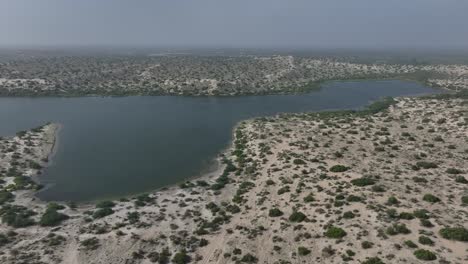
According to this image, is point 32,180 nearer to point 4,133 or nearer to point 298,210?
point 4,133

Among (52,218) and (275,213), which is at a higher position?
(275,213)

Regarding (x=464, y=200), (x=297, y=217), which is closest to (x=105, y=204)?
(x=297, y=217)

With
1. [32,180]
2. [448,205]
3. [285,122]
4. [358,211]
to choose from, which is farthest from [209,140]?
[448,205]

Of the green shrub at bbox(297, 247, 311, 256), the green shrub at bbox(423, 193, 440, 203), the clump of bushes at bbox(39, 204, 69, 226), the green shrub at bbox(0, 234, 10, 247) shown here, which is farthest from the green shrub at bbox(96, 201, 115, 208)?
the green shrub at bbox(423, 193, 440, 203)

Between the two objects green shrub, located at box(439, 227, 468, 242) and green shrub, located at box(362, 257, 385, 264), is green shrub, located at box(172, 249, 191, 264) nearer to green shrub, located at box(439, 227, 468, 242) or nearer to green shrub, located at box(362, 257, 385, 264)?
green shrub, located at box(362, 257, 385, 264)

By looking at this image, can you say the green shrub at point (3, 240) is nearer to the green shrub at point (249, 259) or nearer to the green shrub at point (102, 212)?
the green shrub at point (102, 212)

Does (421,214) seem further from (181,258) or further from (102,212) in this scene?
(102,212)
